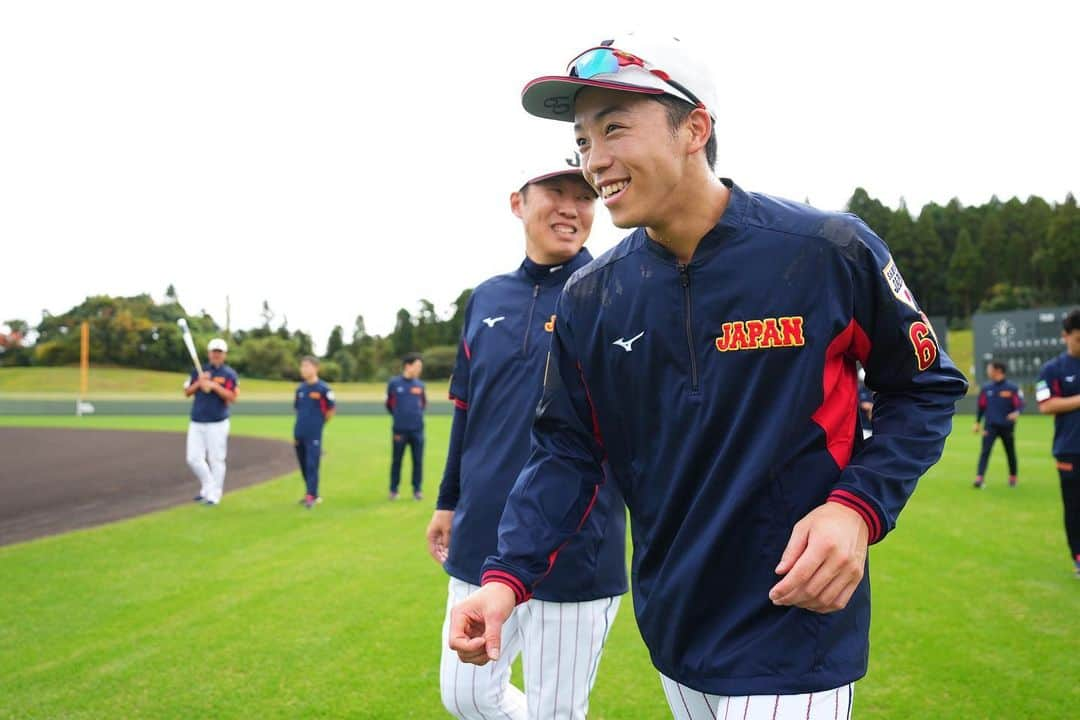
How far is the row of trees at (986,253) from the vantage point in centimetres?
Result: 6297

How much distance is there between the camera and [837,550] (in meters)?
1.71

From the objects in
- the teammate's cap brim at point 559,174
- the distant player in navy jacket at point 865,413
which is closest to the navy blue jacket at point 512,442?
the teammate's cap brim at point 559,174

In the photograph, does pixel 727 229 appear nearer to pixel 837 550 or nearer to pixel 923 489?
pixel 837 550

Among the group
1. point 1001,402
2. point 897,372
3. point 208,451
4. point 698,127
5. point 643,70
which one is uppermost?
point 643,70

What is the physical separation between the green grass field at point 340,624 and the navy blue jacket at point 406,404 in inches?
114

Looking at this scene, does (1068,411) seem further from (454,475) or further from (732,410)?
(732,410)

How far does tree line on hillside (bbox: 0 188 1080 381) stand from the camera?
64.4 meters

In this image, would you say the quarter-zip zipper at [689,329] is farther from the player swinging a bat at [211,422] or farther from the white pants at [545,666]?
the player swinging a bat at [211,422]

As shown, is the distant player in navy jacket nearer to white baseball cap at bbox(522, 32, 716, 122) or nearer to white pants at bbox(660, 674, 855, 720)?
white pants at bbox(660, 674, 855, 720)

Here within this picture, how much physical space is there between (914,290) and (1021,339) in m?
45.0

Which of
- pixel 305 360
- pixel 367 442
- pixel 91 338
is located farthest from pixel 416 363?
pixel 91 338

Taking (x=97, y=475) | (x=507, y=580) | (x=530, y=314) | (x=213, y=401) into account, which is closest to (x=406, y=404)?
(x=213, y=401)

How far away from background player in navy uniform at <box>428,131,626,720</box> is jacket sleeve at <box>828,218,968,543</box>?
1.26 metres

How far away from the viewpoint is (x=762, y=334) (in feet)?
6.31
